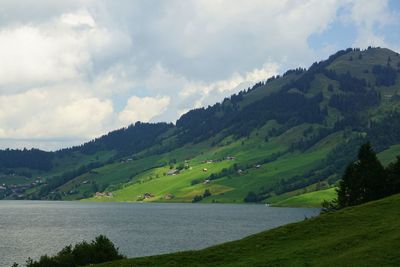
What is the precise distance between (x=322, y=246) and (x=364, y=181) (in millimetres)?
47187

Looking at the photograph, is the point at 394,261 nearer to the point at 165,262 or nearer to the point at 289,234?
the point at 289,234

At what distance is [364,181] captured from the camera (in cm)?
9794

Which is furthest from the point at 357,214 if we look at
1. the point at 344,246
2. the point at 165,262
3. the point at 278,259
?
the point at 165,262

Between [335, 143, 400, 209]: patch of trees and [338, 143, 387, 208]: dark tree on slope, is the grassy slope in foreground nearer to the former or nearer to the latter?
[335, 143, 400, 209]: patch of trees

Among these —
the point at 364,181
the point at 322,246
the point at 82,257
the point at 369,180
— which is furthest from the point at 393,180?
the point at 82,257

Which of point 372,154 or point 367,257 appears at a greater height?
point 372,154

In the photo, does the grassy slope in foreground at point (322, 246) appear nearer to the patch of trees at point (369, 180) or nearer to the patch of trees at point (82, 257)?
the patch of trees at point (82, 257)

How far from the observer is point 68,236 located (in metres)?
192

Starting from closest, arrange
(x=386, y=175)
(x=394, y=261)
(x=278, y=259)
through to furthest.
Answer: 1. (x=394, y=261)
2. (x=278, y=259)
3. (x=386, y=175)

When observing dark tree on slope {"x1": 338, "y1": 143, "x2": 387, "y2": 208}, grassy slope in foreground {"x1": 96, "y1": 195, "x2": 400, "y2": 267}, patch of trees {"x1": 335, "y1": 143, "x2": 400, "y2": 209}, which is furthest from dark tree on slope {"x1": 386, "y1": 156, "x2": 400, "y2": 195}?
grassy slope in foreground {"x1": 96, "y1": 195, "x2": 400, "y2": 267}

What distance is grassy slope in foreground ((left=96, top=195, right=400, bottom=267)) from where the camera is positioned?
48.4 m

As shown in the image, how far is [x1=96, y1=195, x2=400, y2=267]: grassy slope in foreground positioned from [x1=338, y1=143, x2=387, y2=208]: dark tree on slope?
27.5m

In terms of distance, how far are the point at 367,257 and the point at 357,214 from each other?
776 inches

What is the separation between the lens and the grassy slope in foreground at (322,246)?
159ft
